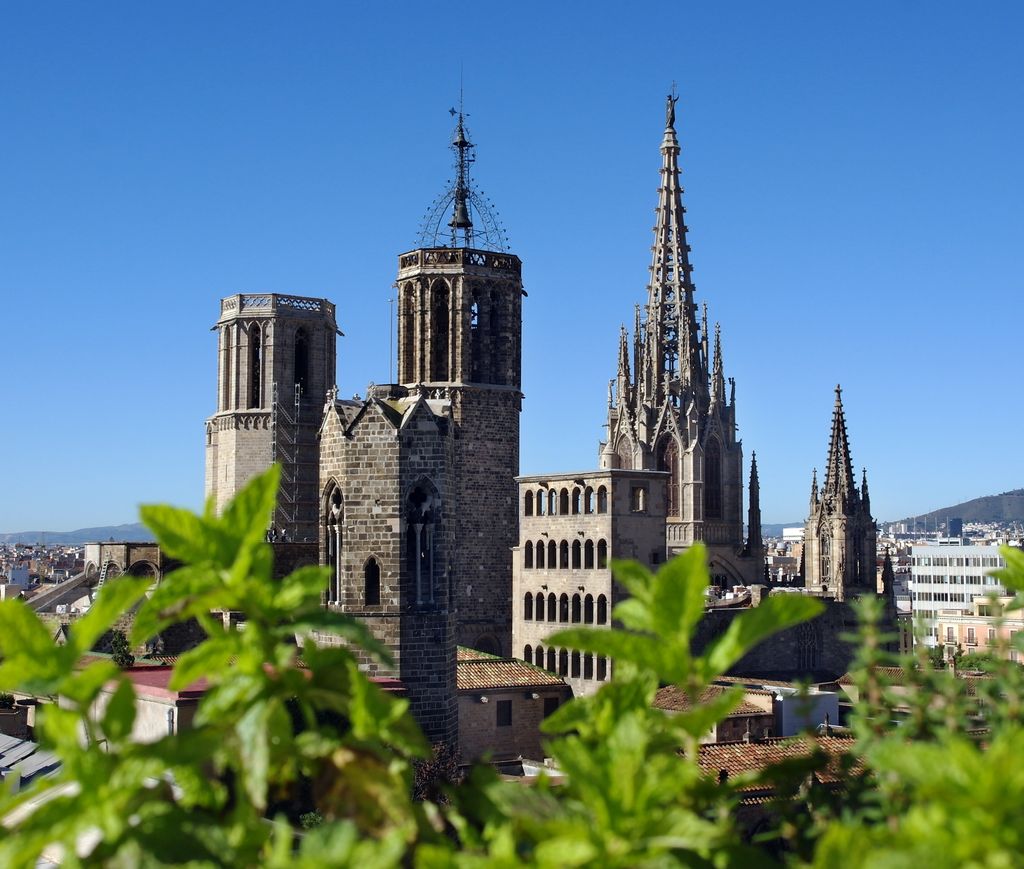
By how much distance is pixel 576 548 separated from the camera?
44.1 meters

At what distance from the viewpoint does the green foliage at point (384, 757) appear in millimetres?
2938

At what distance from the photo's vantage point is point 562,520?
44.7 m

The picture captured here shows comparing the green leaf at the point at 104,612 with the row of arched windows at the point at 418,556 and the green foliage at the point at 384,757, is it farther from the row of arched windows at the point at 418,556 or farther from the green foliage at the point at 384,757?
the row of arched windows at the point at 418,556

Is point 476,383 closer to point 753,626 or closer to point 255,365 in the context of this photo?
point 255,365

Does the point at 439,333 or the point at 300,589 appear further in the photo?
the point at 439,333

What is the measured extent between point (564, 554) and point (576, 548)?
59 centimetres

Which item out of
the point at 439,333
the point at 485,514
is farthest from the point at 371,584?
the point at 439,333

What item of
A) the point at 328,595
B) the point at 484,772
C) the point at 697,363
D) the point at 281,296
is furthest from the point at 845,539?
the point at 484,772

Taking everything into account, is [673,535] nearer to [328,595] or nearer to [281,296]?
[281,296]

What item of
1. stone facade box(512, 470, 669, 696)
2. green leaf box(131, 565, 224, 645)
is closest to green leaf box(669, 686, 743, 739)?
green leaf box(131, 565, 224, 645)

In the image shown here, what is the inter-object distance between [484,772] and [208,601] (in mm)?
919

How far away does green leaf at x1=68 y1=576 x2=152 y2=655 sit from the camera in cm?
335

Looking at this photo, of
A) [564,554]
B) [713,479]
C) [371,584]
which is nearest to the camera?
[371,584]

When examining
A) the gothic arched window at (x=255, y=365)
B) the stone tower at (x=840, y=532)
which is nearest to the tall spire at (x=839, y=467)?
the stone tower at (x=840, y=532)
